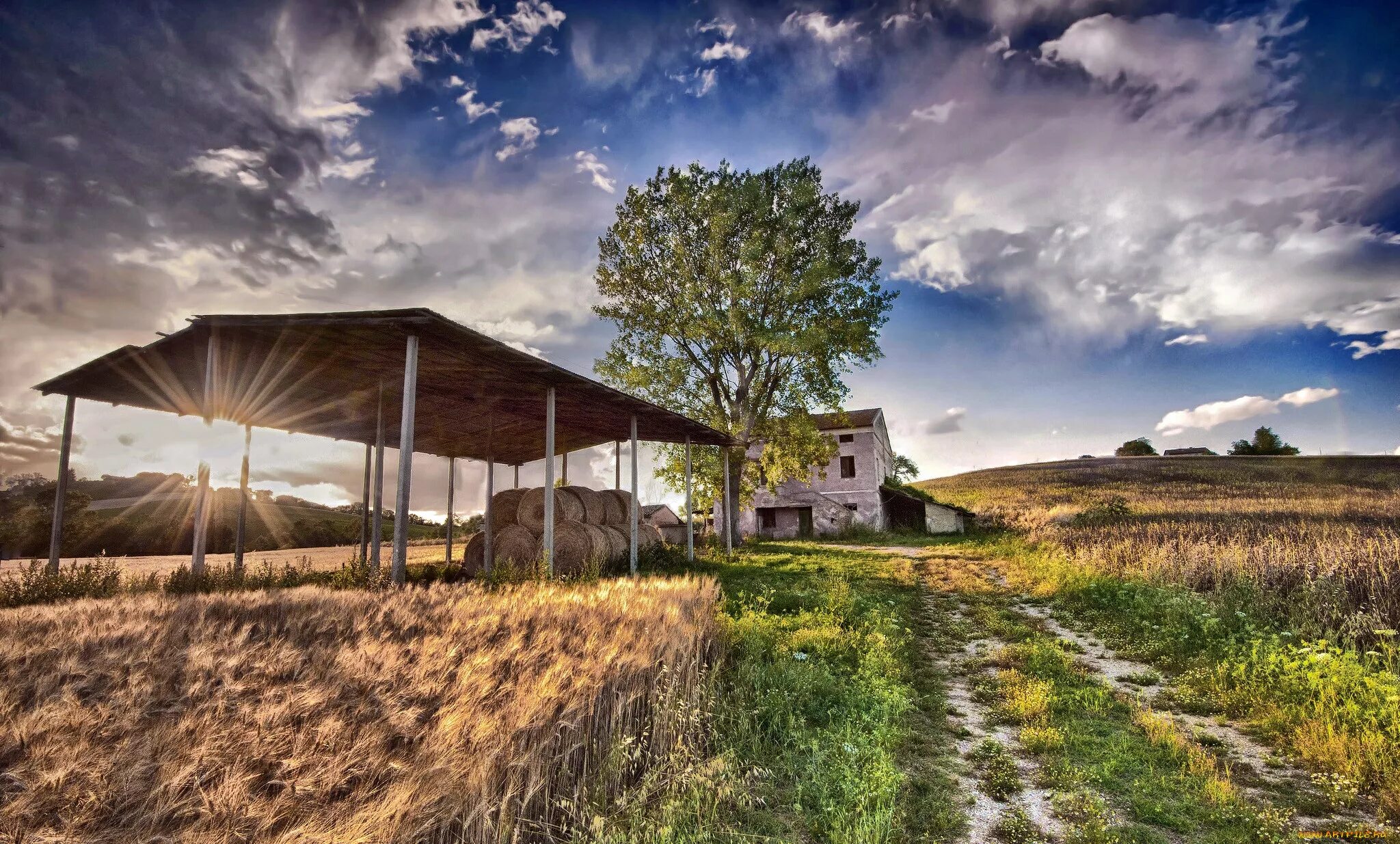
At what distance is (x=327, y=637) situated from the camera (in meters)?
4.00

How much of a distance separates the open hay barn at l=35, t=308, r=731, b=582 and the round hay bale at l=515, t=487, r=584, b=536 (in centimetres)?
19

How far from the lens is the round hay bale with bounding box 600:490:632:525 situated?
1864cm

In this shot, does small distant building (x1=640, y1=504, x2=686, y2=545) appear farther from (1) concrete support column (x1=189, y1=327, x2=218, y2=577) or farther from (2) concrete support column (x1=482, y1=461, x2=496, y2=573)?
(1) concrete support column (x1=189, y1=327, x2=218, y2=577)

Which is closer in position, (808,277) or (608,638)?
(608,638)

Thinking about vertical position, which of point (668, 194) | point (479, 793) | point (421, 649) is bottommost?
point (479, 793)

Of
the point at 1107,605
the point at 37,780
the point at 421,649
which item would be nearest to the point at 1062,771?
the point at 421,649

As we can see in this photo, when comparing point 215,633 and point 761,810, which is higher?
point 215,633

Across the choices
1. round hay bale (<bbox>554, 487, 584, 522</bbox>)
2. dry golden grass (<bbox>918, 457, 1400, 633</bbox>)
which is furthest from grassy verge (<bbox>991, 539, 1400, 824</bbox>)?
round hay bale (<bbox>554, 487, 584, 522</bbox>)

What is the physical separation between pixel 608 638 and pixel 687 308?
21.5 meters

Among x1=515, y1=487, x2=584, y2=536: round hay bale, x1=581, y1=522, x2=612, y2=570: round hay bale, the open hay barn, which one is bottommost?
x1=581, y1=522, x2=612, y2=570: round hay bale

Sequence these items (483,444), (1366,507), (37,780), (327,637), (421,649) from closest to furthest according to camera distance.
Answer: (37,780) → (421,649) → (327,637) → (483,444) → (1366,507)

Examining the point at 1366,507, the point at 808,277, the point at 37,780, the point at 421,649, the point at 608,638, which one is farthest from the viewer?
the point at 1366,507

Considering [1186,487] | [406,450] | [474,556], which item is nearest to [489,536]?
[474,556]

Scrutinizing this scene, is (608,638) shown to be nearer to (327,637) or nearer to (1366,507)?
(327,637)
